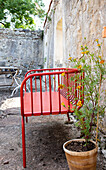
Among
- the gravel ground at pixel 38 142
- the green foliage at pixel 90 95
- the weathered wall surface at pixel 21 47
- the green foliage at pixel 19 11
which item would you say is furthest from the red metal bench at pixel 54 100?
the green foliage at pixel 19 11

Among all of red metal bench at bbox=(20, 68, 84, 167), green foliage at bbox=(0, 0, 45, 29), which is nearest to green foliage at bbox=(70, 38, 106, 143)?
red metal bench at bbox=(20, 68, 84, 167)

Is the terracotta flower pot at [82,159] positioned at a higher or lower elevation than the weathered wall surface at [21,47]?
lower

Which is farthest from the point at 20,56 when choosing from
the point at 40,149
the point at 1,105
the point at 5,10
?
the point at 40,149

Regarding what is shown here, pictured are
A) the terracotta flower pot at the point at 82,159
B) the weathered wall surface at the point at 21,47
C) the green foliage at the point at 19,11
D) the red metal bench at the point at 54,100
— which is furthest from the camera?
the green foliage at the point at 19,11

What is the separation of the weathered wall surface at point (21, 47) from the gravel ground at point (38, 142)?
681 centimetres

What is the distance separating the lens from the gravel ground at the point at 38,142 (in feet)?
4.46

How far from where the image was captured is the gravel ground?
1360 mm

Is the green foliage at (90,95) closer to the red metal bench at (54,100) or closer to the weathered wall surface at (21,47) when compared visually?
the red metal bench at (54,100)

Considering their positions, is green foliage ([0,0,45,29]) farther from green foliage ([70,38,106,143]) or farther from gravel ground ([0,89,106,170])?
green foliage ([70,38,106,143])

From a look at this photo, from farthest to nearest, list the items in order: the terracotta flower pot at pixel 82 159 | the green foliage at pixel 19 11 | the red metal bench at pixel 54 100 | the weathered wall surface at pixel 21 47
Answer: the green foliage at pixel 19 11 < the weathered wall surface at pixel 21 47 < the red metal bench at pixel 54 100 < the terracotta flower pot at pixel 82 159

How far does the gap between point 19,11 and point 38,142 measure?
36.0ft

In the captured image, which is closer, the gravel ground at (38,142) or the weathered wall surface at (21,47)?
the gravel ground at (38,142)

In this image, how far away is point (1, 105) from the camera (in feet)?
11.4

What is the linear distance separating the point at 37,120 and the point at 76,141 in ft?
4.58
